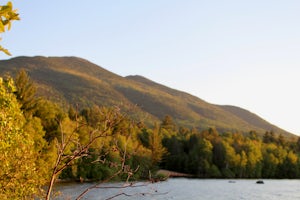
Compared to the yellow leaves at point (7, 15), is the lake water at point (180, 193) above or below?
below

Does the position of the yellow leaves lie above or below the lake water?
above

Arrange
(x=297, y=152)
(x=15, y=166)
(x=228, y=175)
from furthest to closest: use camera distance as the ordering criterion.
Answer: (x=297, y=152) → (x=228, y=175) → (x=15, y=166)

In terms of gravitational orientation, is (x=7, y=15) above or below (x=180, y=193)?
above

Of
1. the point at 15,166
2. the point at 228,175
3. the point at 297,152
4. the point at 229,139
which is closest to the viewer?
the point at 15,166

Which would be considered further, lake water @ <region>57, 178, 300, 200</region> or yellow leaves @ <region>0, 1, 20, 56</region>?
lake water @ <region>57, 178, 300, 200</region>

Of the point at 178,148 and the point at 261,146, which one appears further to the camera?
the point at 261,146

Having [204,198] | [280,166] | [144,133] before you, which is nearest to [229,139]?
[280,166]

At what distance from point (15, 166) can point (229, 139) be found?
447 feet

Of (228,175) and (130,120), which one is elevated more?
(130,120)

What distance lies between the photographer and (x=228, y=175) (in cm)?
12712

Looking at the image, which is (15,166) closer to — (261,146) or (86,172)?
(86,172)

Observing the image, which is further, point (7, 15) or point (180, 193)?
point (180, 193)

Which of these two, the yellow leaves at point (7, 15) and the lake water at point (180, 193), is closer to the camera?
the yellow leaves at point (7, 15)

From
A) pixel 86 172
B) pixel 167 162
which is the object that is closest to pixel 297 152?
pixel 167 162
